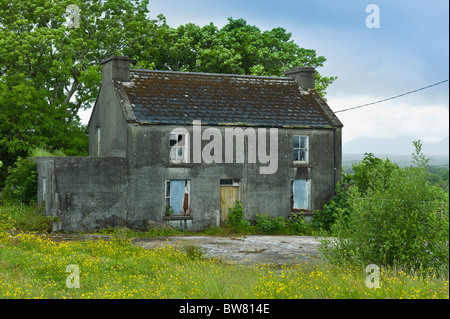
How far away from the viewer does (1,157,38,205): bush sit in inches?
983

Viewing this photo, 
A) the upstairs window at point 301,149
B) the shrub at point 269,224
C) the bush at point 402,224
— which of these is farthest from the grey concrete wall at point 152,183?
the bush at point 402,224

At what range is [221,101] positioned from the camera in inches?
979

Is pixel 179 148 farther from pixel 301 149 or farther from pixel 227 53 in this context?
pixel 227 53

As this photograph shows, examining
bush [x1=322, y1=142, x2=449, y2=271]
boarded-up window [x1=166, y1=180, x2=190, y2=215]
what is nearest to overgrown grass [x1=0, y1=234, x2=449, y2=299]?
bush [x1=322, y1=142, x2=449, y2=271]

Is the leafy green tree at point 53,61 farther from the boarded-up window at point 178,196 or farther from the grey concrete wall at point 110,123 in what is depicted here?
the boarded-up window at point 178,196

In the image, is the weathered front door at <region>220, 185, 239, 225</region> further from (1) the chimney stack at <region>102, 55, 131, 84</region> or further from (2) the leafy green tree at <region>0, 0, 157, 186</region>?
(2) the leafy green tree at <region>0, 0, 157, 186</region>

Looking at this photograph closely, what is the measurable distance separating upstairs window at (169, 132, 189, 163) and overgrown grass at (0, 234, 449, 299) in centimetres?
774

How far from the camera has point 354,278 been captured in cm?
1094

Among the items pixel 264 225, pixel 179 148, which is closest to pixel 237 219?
pixel 264 225

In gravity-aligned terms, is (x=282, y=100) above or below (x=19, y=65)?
below

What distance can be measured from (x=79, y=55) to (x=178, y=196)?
1686cm
